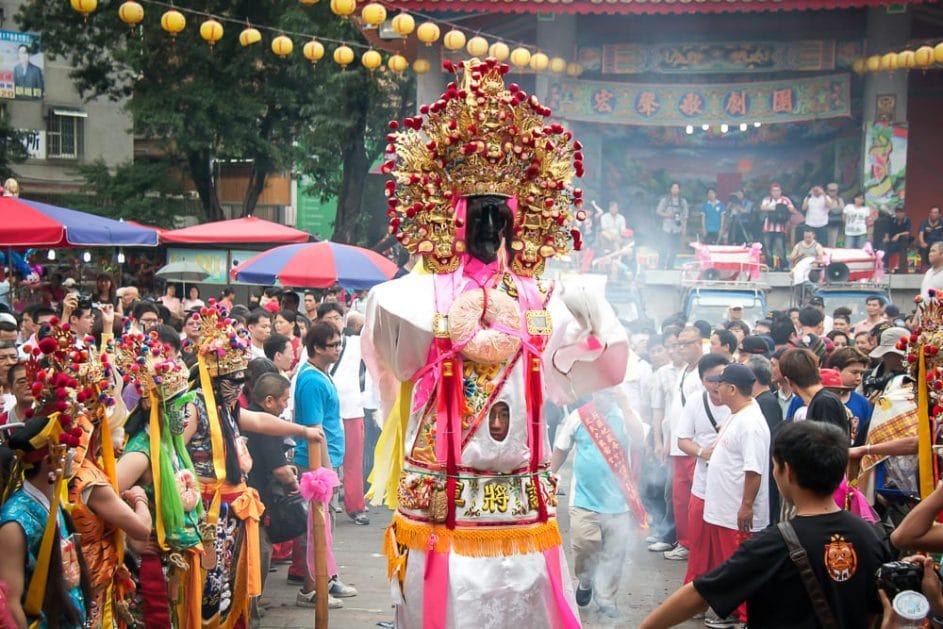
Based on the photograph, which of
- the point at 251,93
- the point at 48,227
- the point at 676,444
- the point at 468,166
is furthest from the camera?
the point at 251,93

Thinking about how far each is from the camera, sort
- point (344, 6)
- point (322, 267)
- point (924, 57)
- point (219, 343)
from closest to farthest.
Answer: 1. point (219, 343)
2. point (322, 267)
3. point (344, 6)
4. point (924, 57)

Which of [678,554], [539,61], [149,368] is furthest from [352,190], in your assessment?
[149,368]

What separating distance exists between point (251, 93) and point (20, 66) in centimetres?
753

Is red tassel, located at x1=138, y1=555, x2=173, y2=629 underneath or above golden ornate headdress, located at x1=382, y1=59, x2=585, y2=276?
underneath

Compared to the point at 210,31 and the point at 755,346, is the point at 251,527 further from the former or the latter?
the point at 210,31

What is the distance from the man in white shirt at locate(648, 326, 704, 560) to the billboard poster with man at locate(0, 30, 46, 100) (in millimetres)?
23828

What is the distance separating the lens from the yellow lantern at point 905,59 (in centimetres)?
1814

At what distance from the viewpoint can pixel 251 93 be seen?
87.6 feet

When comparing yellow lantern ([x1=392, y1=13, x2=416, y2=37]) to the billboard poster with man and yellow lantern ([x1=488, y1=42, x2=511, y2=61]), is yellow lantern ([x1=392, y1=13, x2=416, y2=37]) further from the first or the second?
the billboard poster with man

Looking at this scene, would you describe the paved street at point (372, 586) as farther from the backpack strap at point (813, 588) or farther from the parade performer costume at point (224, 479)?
the backpack strap at point (813, 588)

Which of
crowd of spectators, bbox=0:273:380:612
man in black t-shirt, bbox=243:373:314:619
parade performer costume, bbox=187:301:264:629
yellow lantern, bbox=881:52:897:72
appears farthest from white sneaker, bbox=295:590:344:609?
yellow lantern, bbox=881:52:897:72

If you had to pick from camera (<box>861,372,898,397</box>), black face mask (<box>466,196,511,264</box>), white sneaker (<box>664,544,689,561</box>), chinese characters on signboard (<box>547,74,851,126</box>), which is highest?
chinese characters on signboard (<box>547,74,851,126</box>)

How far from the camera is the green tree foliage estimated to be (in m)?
25.6


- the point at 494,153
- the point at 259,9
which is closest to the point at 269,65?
the point at 259,9
